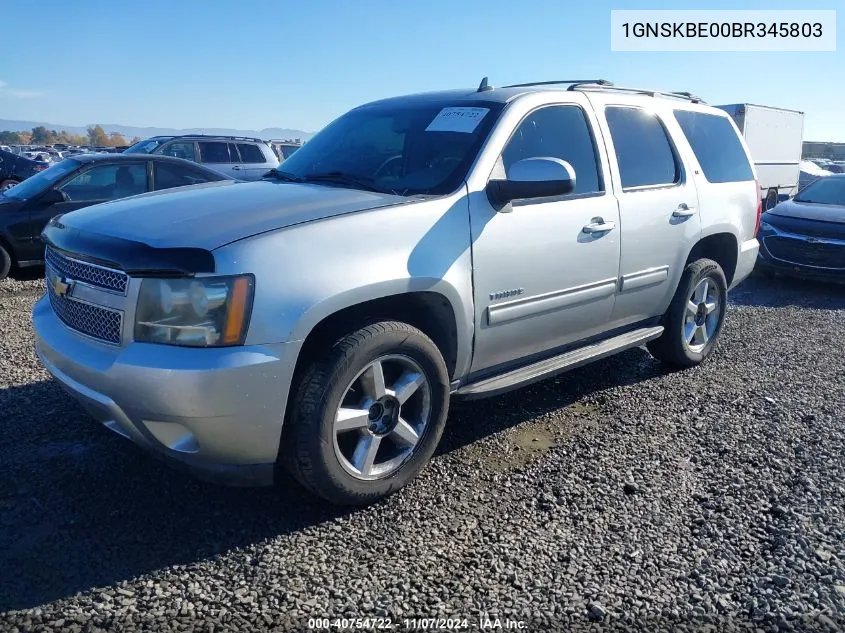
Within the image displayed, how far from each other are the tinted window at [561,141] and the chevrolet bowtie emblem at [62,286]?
2174mm

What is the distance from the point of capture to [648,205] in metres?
4.34

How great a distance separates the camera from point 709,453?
3.83 metres

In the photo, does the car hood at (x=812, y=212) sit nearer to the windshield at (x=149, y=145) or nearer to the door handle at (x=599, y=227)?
the door handle at (x=599, y=227)

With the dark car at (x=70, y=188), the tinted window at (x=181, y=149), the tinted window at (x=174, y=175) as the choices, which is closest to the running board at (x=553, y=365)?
the dark car at (x=70, y=188)

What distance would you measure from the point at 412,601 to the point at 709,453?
6.92 ft

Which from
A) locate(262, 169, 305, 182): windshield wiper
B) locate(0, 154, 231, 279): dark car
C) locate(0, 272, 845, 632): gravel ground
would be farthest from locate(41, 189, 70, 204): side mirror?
locate(262, 169, 305, 182): windshield wiper

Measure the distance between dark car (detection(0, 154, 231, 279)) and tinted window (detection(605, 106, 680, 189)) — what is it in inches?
173

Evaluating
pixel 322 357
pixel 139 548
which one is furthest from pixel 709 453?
pixel 139 548

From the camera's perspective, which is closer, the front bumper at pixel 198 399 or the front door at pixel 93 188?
the front bumper at pixel 198 399

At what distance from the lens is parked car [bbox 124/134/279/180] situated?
504 inches

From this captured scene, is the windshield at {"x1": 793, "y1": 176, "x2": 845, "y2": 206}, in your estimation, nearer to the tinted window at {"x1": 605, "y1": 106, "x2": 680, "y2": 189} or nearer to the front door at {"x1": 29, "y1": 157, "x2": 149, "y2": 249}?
the tinted window at {"x1": 605, "y1": 106, "x2": 680, "y2": 189}

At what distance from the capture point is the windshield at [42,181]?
25.2ft

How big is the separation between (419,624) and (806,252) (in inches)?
333

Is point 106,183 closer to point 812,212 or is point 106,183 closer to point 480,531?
point 480,531
